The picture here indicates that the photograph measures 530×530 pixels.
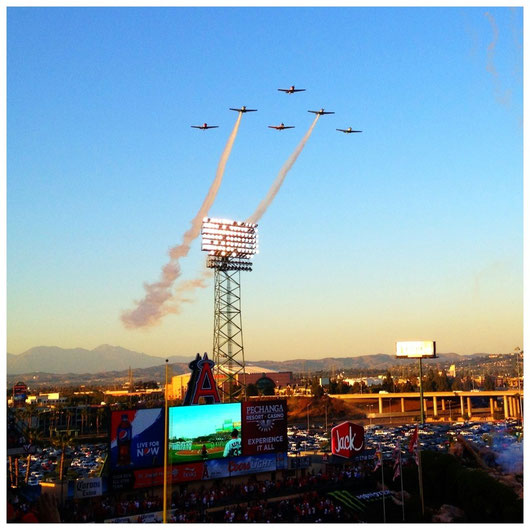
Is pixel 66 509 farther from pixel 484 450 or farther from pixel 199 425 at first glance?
pixel 484 450

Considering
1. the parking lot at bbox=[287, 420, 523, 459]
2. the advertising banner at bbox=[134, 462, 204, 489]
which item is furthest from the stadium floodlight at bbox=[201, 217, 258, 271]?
the advertising banner at bbox=[134, 462, 204, 489]

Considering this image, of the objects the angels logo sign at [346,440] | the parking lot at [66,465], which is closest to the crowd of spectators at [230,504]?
the angels logo sign at [346,440]

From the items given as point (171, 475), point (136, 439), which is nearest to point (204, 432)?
point (171, 475)

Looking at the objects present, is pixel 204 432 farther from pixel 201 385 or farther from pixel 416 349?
pixel 416 349

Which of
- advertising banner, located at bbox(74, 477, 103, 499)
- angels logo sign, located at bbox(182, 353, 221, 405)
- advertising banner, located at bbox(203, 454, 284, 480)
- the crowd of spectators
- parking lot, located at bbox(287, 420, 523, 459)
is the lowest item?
parking lot, located at bbox(287, 420, 523, 459)

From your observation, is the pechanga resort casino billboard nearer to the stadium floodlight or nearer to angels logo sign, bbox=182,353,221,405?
angels logo sign, bbox=182,353,221,405

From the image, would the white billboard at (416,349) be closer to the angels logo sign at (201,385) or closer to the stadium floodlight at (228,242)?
the stadium floodlight at (228,242)

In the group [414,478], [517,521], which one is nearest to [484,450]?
[414,478]

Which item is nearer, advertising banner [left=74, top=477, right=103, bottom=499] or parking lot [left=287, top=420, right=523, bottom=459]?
advertising banner [left=74, top=477, right=103, bottom=499]
